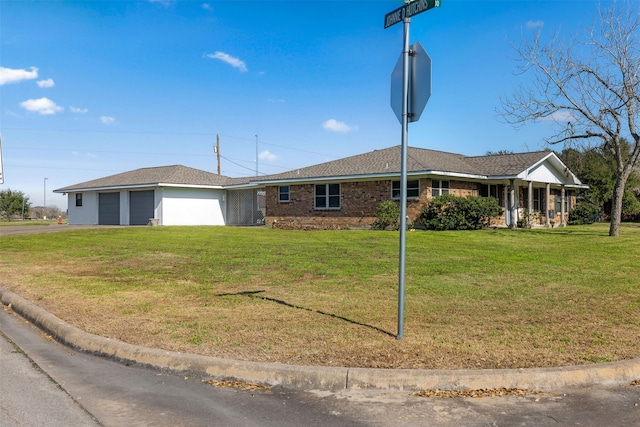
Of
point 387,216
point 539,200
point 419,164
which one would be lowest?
point 387,216

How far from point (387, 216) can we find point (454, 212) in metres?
3.06

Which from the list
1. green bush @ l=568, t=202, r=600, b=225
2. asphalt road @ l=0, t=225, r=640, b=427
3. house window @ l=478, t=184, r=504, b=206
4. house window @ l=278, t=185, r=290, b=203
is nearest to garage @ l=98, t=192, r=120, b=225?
house window @ l=278, t=185, r=290, b=203

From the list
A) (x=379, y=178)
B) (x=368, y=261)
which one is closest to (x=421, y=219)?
(x=379, y=178)

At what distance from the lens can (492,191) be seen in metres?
28.0

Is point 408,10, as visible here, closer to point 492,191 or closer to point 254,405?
point 254,405

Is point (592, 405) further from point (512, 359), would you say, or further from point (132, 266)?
point (132, 266)

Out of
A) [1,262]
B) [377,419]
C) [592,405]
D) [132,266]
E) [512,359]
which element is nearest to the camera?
[377,419]

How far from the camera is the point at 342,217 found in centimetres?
2716

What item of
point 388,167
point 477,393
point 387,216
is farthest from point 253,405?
point 388,167

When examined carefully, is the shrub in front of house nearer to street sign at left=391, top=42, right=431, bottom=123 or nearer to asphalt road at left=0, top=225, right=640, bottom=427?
street sign at left=391, top=42, right=431, bottom=123

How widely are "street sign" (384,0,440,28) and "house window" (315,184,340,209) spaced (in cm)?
2192

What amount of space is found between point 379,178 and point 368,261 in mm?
13875

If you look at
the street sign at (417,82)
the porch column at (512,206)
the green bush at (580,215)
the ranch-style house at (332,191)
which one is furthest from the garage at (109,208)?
the street sign at (417,82)

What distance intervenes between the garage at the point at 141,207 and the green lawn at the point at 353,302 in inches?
762
